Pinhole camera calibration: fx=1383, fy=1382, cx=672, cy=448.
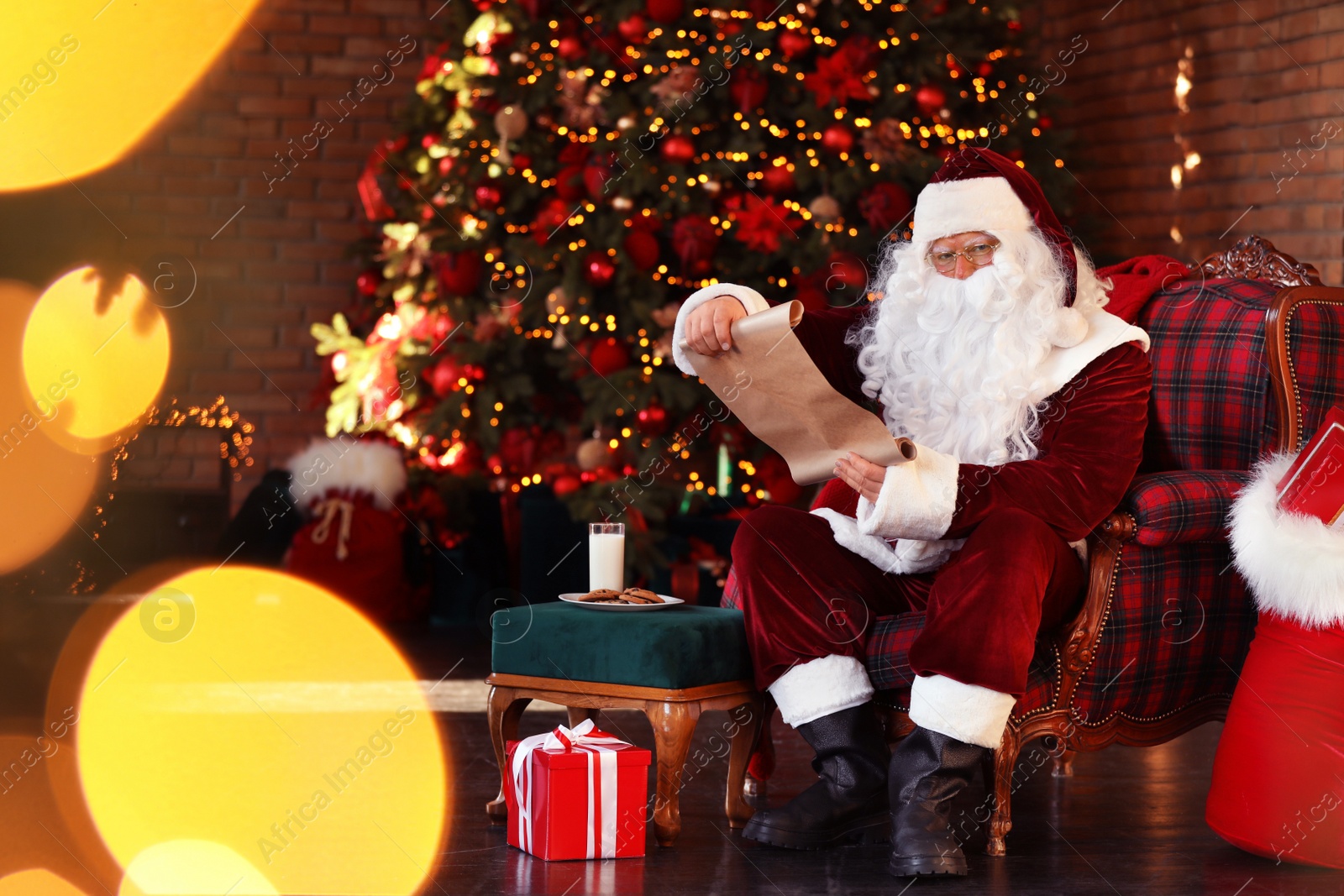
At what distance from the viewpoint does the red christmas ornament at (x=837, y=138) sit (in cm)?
444

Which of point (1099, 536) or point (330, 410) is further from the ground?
point (330, 410)

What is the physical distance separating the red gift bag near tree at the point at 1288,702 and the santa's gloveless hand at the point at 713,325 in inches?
38.3

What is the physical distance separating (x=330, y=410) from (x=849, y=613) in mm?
3387

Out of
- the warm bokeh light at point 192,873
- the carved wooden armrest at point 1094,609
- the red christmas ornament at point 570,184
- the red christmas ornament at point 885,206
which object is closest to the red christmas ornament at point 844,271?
the red christmas ornament at point 885,206

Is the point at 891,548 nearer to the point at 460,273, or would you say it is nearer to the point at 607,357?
the point at 607,357

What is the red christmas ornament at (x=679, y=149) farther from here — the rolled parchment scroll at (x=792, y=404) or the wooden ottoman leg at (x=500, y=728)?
the wooden ottoman leg at (x=500, y=728)

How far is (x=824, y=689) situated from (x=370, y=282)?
3.62 meters

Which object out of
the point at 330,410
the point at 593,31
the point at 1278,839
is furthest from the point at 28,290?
the point at 1278,839

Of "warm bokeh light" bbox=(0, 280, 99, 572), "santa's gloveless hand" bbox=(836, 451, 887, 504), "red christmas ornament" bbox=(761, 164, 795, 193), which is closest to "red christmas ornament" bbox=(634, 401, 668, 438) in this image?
"red christmas ornament" bbox=(761, 164, 795, 193)

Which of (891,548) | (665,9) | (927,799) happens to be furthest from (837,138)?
(927,799)

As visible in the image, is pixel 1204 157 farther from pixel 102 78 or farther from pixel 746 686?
pixel 102 78

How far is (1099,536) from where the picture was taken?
2.50 m

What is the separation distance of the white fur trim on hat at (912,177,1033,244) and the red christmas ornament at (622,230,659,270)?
1.81 meters

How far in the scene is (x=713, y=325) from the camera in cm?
253
